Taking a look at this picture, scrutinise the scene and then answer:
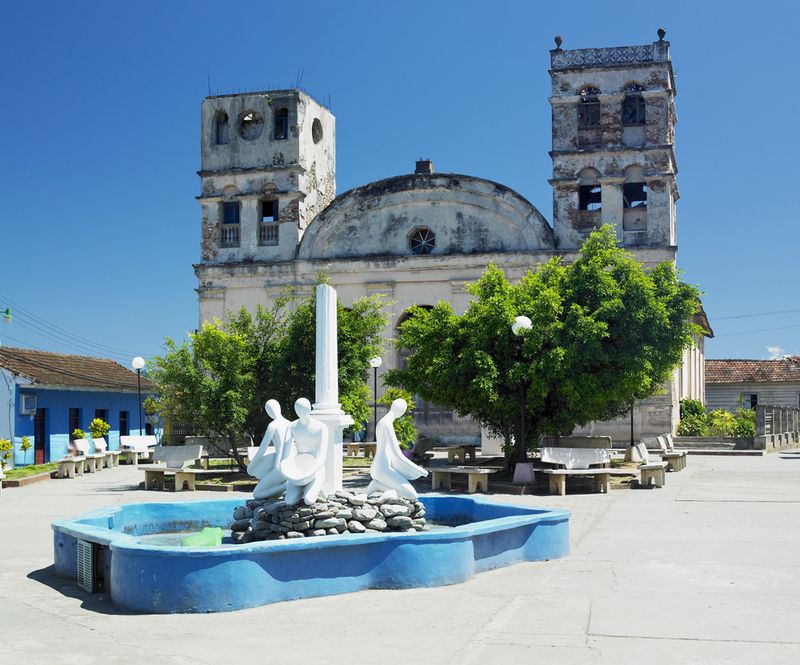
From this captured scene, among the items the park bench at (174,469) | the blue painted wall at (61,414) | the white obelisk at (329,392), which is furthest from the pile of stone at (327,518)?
the blue painted wall at (61,414)

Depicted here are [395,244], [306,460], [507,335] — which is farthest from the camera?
[395,244]

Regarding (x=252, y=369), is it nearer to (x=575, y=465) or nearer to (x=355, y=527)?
(x=575, y=465)

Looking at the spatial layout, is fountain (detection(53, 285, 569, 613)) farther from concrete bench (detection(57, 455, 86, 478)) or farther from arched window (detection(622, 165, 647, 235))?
arched window (detection(622, 165, 647, 235))

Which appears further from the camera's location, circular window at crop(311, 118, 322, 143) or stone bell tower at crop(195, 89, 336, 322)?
circular window at crop(311, 118, 322, 143)

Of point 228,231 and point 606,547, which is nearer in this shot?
point 606,547

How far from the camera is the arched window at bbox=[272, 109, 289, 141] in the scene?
35225 mm

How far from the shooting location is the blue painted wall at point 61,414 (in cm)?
2958

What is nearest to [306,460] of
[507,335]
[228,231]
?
[507,335]

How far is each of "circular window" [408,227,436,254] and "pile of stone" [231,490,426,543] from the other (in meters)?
24.4

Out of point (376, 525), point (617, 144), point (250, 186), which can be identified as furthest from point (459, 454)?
point (376, 525)

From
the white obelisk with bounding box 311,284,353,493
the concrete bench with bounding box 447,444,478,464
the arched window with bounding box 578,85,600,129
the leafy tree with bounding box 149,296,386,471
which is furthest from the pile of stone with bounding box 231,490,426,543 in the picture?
the arched window with bounding box 578,85,600,129

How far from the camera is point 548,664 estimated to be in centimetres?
634

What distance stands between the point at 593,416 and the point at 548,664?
45.2 ft

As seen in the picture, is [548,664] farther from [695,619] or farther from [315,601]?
[315,601]
